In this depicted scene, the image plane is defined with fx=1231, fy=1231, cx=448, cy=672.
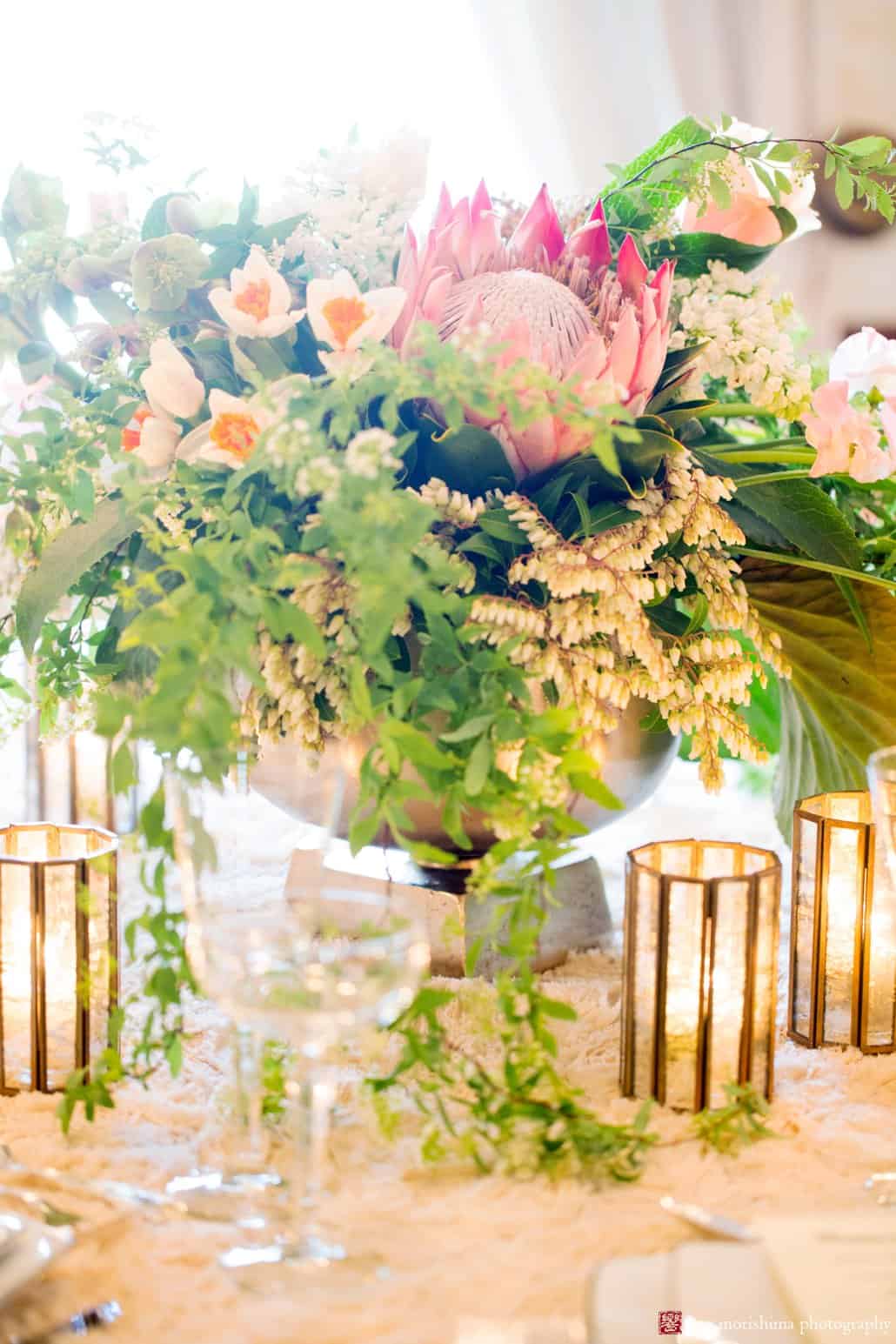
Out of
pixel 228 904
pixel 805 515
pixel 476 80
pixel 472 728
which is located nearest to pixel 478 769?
pixel 472 728

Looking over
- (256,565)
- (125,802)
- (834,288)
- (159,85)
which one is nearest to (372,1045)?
(256,565)

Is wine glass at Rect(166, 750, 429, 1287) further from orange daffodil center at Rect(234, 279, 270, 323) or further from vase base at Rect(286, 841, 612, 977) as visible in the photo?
orange daffodil center at Rect(234, 279, 270, 323)

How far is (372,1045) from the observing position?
50 cm

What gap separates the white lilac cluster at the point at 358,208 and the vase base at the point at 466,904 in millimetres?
348

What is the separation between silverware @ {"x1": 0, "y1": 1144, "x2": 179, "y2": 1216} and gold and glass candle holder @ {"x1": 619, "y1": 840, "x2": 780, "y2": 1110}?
0.24m

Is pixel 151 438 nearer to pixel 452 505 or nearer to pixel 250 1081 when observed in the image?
pixel 452 505

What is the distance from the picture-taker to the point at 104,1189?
53cm

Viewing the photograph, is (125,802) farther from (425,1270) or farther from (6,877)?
(425,1270)

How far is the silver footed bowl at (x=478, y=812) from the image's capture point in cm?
72

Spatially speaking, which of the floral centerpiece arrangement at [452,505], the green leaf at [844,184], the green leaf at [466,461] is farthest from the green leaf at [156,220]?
the green leaf at [844,184]

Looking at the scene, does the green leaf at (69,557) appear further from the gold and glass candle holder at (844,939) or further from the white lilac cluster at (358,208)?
the gold and glass candle holder at (844,939)

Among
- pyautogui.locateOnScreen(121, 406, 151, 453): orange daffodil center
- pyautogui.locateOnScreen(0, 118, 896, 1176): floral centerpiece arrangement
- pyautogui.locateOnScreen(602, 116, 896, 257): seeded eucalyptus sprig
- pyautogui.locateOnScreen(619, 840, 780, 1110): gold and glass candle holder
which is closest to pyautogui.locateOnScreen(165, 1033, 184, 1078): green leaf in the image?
pyautogui.locateOnScreen(0, 118, 896, 1176): floral centerpiece arrangement

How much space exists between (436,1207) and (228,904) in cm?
16

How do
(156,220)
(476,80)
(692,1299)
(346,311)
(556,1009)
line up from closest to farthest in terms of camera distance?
(692,1299), (556,1009), (346,311), (156,220), (476,80)
